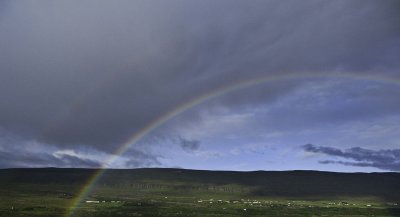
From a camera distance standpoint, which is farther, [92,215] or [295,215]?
[295,215]

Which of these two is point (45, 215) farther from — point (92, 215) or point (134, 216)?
point (134, 216)

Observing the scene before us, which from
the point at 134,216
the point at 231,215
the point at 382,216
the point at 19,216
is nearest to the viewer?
the point at 19,216

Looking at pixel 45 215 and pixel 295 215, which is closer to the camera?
pixel 45 215

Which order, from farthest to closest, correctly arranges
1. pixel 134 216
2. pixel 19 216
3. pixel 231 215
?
pixel 231 215 < pixel 134 216 < pixel 19 216

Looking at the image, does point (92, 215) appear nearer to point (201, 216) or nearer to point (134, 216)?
point (134, 216)

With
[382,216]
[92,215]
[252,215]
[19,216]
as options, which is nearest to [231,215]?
[252,215]

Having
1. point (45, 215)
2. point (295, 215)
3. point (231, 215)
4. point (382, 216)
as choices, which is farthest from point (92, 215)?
point (382, 216)

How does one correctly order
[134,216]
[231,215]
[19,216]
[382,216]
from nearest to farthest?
[19,216]
[134,216]
[231,215]
[382,216]

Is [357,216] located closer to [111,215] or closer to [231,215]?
[231,215]

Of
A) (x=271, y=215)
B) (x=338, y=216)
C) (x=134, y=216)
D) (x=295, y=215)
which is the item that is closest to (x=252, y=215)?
(x=271, y=215)
